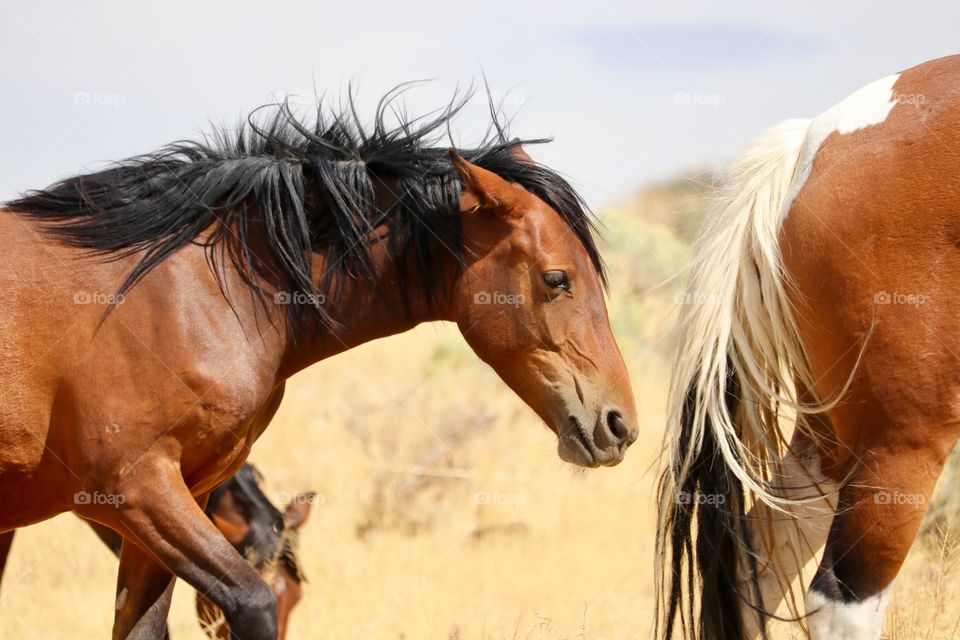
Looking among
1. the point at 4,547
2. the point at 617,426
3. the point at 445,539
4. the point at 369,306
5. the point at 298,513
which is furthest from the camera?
the point at 445,539

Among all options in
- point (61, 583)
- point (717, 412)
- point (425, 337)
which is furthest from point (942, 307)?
point (425, 337)

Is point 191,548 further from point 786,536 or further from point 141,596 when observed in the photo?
point 786,536

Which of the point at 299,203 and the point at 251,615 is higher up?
the point at 299,203

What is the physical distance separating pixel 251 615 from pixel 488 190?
158cm

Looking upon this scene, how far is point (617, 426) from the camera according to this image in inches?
130

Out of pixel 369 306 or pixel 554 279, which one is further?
pixel 369 306

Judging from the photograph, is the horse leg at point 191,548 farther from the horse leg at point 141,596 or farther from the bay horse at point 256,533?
the bay horse at point 256,533

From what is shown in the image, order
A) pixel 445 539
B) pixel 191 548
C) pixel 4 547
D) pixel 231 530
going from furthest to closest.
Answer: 1. pixel 445 539
2. pixel 231 530
3. pixel 4 547
4. pixel 191 548

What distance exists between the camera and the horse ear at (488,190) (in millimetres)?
3283

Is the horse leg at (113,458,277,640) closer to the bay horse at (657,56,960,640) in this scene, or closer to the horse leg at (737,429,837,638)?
the bay horse at (657,56,960,640)

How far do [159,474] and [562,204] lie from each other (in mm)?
1646

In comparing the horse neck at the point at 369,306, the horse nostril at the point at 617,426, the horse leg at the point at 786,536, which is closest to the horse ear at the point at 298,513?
the horse neck at the point at 369,306

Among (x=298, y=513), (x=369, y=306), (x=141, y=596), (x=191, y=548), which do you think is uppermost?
(x=369, y=306)

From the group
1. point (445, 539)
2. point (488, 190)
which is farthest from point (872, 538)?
point (445, 539)
